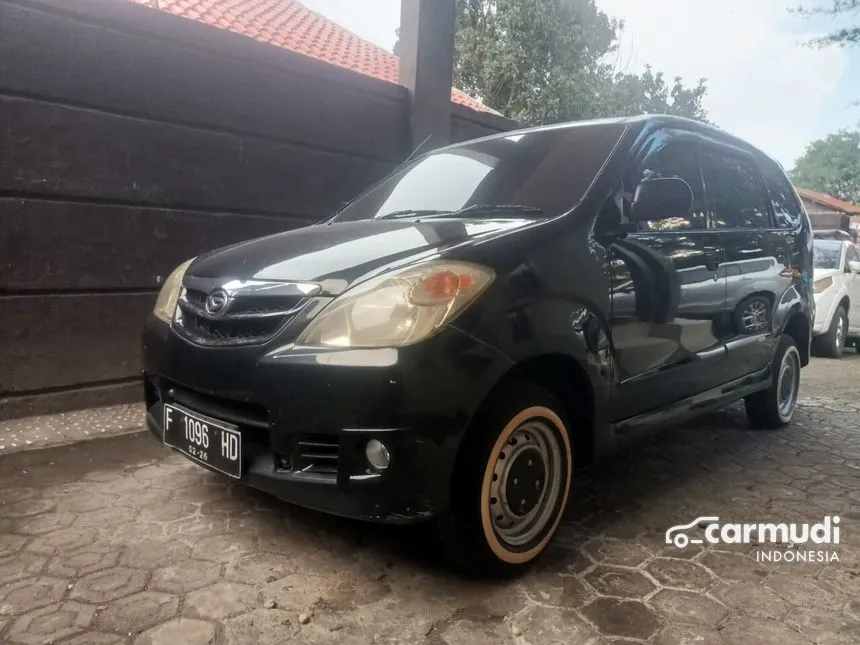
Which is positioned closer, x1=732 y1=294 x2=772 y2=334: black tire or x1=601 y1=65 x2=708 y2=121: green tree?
x1=732 y1=294 x2=772 y2=334: black tire

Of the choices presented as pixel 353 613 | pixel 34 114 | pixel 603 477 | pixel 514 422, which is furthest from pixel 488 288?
pixel 34 114

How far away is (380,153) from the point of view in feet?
18.9

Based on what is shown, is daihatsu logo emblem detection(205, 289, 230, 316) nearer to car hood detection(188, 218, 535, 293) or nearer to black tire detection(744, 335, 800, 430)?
car hood detection(188, 218, 535, 293)

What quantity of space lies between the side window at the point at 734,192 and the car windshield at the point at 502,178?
799 mm

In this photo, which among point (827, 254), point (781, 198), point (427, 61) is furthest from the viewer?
point (827, 254)

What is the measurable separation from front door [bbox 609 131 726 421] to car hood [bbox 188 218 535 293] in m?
0.56

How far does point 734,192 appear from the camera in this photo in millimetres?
3477

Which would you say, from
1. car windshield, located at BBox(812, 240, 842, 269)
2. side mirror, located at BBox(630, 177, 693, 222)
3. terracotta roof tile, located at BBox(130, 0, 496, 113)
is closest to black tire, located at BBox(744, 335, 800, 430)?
side mirror, located at BBox(630, 177, 693, 222)

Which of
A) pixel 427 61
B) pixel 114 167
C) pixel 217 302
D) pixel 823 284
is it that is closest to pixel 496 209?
pixel 217 302

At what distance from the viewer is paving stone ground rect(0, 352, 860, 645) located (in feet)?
6.13

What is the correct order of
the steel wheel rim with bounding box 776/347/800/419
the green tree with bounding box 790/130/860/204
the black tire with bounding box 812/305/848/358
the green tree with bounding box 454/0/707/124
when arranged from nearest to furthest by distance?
the steel wheel rim with bounding box 776/347/800/419 < the black tire with bounding box 812/305/848/358 < the green tree with bounding box 454/0/707/124 < the green tree with bounding box 790/130/860/204

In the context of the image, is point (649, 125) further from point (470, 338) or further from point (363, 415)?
point (363, 415)

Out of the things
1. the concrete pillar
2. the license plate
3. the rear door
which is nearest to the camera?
the license plate

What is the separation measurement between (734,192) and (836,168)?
58.2 m
